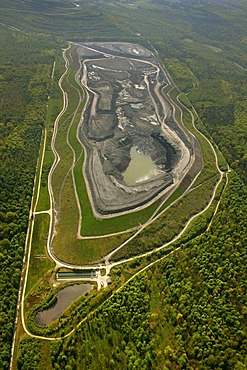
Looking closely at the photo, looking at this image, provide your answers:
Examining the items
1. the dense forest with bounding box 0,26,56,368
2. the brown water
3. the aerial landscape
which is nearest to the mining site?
the brown water

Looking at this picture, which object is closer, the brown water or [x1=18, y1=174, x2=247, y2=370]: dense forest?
[x1=18, y1=174, x2=247, y2=370]: dense forest

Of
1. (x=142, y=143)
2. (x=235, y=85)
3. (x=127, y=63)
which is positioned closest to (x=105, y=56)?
(x=127, y=63)

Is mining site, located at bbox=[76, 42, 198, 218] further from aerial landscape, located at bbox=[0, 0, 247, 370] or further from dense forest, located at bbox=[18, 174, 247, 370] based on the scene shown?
dense forest, located at bbox=[18, 174, 247, 370]

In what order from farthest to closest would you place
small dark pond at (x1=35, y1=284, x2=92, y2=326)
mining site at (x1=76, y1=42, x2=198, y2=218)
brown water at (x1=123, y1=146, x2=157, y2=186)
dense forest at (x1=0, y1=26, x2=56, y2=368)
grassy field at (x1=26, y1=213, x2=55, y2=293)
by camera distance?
1. brown water at (x1=123, y1=146, x2=157, y2=186)
2. mining site at (x1=76, y1=42, x2=198, y2=218)
3. grassy field at (x1=26, y1=213, x2=55, y2=293)
4. dense forest at (x1=0, y1=26, x2=56, y2=368)
5. small dark pond at (x1=35, y1=284, x2=92, y2=326)

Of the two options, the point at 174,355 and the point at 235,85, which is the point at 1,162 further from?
the point at 235,85

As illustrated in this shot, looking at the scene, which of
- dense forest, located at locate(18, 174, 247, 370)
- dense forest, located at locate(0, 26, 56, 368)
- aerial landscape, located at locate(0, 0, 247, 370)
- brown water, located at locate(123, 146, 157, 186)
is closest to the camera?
dense forest, located at locate(18, 174, 247, 370)

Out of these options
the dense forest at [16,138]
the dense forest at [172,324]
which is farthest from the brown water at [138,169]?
the dense forest at [172,324]

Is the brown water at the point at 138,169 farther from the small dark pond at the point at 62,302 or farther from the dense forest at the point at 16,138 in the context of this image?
the small dark pond at the point at 62,302
